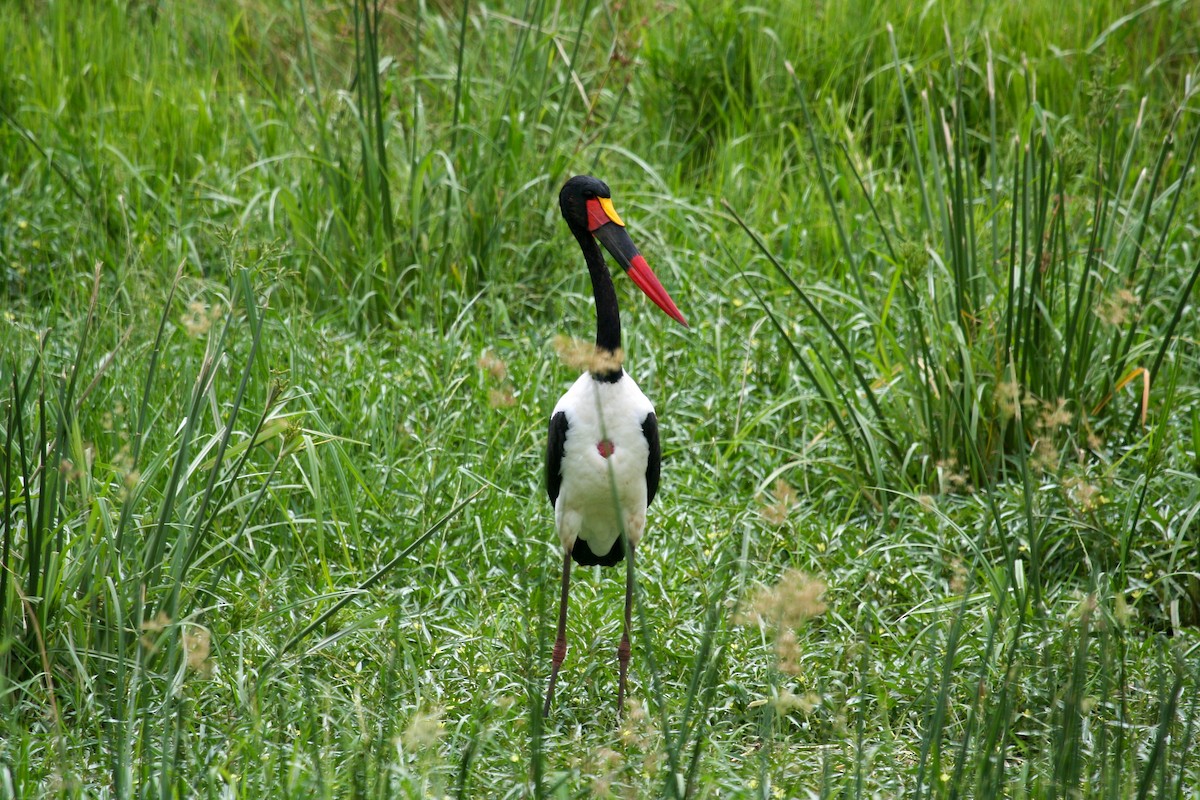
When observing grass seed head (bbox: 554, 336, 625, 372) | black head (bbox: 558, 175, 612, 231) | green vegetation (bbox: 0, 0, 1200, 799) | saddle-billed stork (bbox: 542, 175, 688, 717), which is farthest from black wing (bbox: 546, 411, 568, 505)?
grass seed head (bbox: 554, 336, 625, 372)

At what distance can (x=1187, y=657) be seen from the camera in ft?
8.84

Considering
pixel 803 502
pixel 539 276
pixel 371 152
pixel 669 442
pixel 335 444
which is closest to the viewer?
pixel 335 444

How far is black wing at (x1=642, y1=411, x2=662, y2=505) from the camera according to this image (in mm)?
2732

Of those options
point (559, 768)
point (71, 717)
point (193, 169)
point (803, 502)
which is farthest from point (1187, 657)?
point (193, 169)

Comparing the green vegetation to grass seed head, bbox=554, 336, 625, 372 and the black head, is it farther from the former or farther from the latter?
the black head

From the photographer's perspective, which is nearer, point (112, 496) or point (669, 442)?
point (112, 496)

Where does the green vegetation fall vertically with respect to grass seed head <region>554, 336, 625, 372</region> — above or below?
below

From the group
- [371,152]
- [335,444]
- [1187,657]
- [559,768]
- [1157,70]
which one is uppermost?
[1157,70]

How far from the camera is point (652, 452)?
9.12 feet

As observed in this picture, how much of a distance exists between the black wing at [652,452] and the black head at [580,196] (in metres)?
0.49

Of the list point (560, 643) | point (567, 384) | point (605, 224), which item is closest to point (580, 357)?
point (605, 224)

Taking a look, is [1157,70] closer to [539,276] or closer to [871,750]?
[539,276]

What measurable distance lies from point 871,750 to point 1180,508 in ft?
3.72

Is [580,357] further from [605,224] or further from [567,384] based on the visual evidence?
[567,384]
